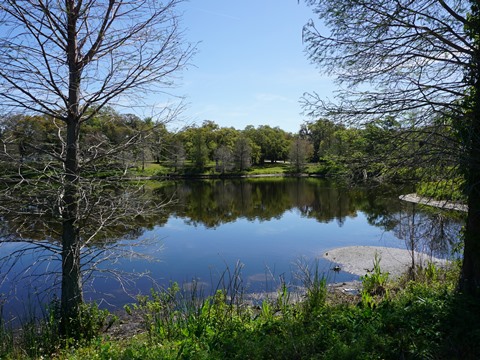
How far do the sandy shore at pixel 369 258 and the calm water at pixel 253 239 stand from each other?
0.54m

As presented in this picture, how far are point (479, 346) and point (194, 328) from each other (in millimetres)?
3681

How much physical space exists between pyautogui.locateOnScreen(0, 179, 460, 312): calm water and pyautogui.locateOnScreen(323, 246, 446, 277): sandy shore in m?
0.54

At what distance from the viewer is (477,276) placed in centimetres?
542

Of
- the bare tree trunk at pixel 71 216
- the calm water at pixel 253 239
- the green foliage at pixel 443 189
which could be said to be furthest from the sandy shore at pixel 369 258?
the bare tree trunk at pixel 71 216

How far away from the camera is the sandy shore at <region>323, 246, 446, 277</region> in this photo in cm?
1309

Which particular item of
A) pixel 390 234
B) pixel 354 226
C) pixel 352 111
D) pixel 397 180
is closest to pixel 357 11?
pixel 352 111

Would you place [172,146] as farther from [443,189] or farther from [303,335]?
[443,189]

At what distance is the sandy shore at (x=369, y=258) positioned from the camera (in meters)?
13.1

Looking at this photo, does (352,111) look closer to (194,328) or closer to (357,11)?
(357,11)

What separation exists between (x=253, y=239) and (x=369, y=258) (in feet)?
21.6

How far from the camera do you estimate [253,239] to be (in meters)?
19.7

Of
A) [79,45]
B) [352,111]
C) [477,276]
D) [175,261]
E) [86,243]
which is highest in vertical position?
[79,45]

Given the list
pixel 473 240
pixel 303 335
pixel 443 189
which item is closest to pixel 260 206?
pixel 443 189

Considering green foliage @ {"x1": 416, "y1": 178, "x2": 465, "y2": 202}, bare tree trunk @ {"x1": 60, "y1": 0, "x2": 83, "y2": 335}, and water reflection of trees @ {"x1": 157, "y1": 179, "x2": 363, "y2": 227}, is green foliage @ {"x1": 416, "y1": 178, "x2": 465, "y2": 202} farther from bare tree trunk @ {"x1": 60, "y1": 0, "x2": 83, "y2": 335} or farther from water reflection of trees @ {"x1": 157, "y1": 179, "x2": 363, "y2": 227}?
water reflection of trees @ {"x1": 157, "y1": 179, "x2": 363, "y2": 227}
